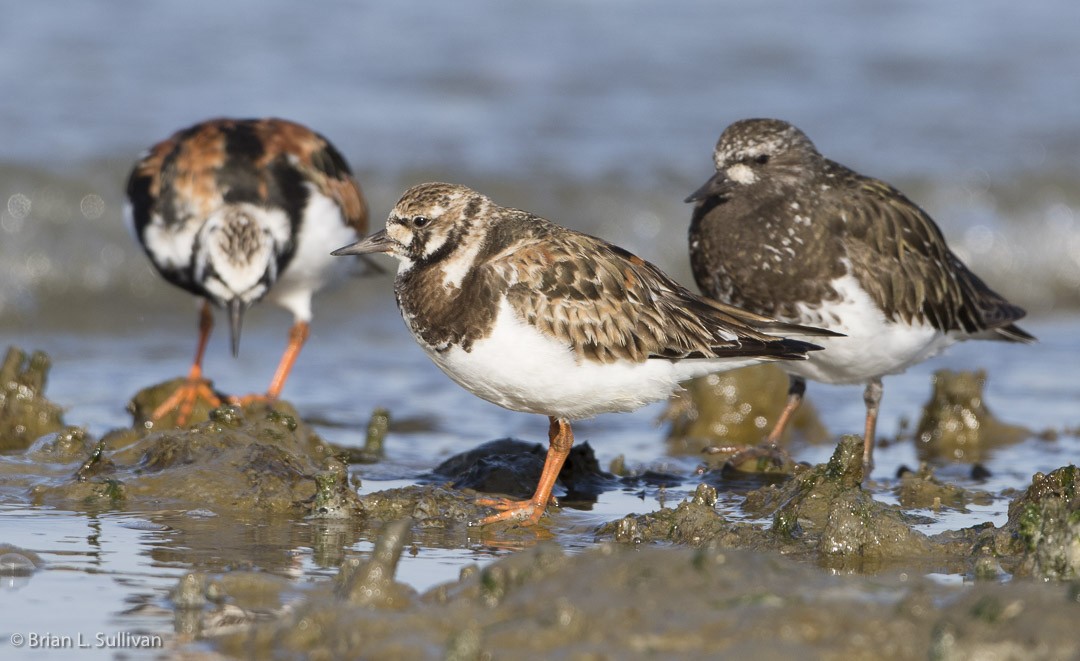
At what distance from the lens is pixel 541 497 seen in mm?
4867

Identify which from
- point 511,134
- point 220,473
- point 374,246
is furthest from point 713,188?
point 511,134

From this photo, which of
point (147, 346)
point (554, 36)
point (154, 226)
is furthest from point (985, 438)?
point (554, 36)

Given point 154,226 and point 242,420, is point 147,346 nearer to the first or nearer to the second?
point 154,226

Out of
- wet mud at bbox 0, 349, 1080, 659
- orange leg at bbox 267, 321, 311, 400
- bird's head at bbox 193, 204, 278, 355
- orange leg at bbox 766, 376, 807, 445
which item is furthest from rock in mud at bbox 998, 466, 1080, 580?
orange leg at bbox 267, 321, 311, 400

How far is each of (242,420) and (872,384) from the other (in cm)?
274

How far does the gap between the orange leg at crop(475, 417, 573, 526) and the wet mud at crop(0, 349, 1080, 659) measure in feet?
0.20

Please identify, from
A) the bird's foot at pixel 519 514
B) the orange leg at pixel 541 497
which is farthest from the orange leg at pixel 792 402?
the bird's foot at pixel 519 514

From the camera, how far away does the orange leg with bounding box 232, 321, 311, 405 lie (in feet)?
22.5

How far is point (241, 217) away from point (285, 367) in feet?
3.05

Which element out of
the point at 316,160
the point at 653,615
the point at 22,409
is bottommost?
the point at 653,615

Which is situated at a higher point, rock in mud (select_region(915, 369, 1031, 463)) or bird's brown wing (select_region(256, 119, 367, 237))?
bird's brown wing (select_region(256, 119, 367, 237))

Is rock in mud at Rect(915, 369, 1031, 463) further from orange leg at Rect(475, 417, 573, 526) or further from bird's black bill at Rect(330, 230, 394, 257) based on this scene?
bird's black bill at Rect(330, 230, 394, 257)

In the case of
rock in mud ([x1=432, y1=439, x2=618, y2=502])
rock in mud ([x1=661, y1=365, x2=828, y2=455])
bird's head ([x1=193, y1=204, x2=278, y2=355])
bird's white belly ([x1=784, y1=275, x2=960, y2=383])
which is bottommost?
rock in mud ([x1=432, y1=439, x2=618, y2=502])

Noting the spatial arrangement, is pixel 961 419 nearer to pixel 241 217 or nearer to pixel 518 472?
pixel 518 472
